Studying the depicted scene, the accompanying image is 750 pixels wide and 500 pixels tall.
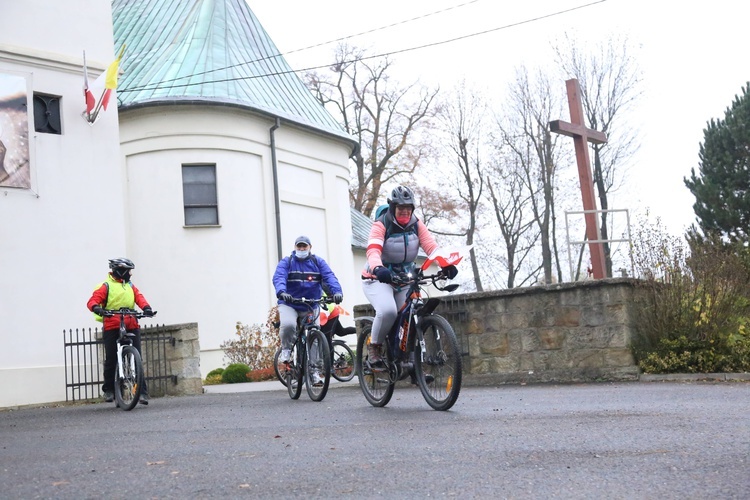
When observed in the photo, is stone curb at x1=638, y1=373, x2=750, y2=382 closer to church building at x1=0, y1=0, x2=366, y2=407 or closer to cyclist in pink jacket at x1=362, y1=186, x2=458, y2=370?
cyclist in pink jacket at x1=362, y1=186, x2=458, y2=370

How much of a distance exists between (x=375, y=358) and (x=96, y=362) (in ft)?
28.2

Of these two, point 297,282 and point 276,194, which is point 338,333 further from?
point 276,194

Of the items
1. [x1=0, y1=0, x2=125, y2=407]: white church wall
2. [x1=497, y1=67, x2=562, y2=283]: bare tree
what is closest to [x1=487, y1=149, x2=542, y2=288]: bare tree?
[x1=497, y1=67, x2=562, y2=283]: bare tree

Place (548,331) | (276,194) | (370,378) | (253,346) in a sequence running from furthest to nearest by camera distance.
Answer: (276,194) → (253,346) → (548,331) → (370,378)

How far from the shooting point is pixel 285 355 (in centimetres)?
1204

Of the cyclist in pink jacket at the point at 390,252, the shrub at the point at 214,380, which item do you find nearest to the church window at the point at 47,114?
the shrub at the point at 214,380

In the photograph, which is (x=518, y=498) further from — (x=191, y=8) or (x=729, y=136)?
(x=729, y=136)

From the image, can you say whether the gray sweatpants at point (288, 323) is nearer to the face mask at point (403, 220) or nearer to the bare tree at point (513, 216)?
the face mask at point (403, 220)

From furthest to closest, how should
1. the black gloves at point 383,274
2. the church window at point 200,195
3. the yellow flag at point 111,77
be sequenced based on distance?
1. the church window at point 200,195
2. the yellow flag at point 111,77
3. the black gloves at point 383,274

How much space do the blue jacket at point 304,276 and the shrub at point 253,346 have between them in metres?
10.6

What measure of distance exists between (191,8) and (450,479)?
2676 cm

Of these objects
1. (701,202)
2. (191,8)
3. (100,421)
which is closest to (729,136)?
(701,202)

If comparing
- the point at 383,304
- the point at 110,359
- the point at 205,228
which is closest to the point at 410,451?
the point at 383,304

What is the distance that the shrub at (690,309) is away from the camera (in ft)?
42.9
